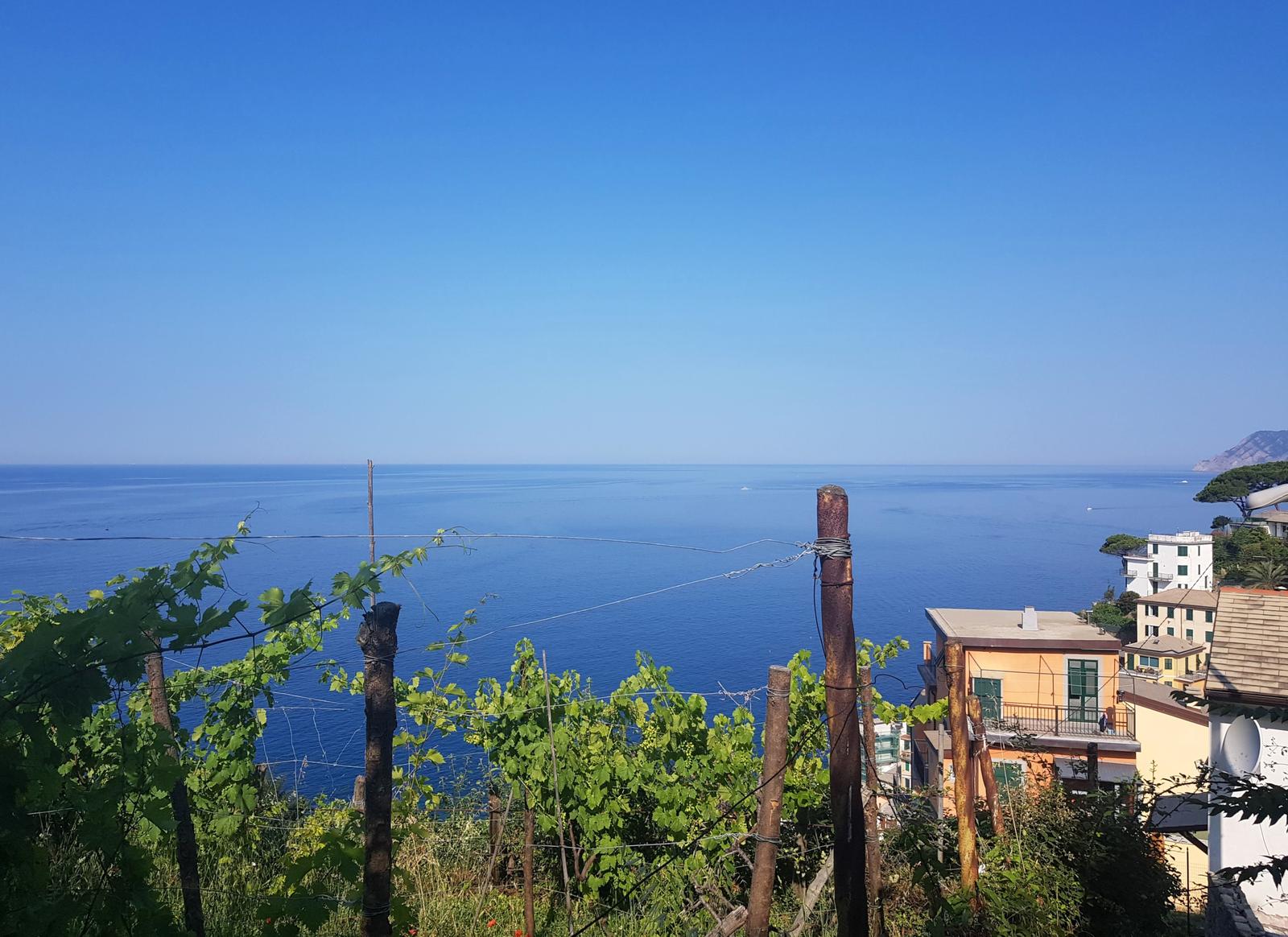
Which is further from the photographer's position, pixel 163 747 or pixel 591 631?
pixel 591 631

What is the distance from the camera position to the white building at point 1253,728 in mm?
6965

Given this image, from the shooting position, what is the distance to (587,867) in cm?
604

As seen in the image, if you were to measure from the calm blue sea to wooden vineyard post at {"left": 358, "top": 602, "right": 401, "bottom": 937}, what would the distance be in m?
0.75

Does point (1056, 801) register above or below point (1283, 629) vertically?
below

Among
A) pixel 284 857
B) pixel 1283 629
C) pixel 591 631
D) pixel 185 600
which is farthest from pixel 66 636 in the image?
pixel 591 631

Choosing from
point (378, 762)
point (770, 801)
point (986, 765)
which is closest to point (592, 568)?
point (986, 765)

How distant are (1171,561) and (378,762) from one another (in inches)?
2183

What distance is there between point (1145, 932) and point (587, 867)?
12.9 ft

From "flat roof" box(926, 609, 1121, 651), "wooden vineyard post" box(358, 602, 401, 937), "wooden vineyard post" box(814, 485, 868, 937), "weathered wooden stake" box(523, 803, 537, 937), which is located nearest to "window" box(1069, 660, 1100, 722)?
"flat roof" box(926, 609, 1121, 651)

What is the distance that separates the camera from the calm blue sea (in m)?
22.0

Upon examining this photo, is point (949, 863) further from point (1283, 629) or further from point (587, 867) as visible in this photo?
point (1283, 629)

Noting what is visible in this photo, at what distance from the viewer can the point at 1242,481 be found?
179 feet

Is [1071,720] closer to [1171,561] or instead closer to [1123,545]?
[1171,561]

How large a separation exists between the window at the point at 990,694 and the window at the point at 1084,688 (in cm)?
145
